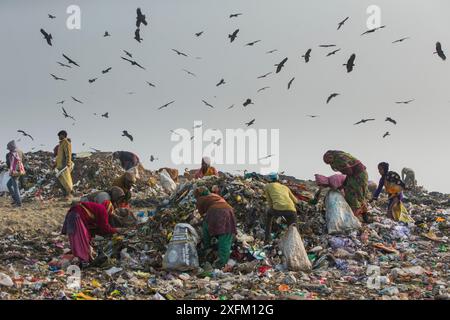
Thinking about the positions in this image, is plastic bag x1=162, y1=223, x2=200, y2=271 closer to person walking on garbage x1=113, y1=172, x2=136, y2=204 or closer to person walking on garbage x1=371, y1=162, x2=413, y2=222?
person walking on garbage x1=113, y1=172, x2=136, y2=204

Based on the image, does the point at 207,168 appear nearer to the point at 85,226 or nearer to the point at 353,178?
the point at 353,178

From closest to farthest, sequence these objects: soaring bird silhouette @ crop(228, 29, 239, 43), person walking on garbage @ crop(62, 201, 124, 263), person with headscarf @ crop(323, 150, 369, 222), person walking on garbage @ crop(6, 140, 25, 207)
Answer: person walking on garbage @ crop(62, 201, 124, 263) → person with headscarf @ crop(323, 150, 369, 222) → soaring bird silhouette @ crop(228, 29, 239, 43) → person walking on garbage @ crop(6, 140, 25, 207)

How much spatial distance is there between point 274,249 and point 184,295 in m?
2.30

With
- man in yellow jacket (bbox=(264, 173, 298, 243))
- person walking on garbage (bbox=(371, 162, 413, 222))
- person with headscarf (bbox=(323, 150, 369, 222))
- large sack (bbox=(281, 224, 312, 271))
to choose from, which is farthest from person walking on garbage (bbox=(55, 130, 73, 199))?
person walking on garbage (bbox=(371, 162, 413, 222))

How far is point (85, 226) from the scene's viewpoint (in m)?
7.41

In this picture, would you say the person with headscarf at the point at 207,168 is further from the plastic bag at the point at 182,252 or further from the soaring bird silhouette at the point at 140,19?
the plastic bag at the point at 182,252

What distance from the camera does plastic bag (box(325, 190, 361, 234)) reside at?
8430mm

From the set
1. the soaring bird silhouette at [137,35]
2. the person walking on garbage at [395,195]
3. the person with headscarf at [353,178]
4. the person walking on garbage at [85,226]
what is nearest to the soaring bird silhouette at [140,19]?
the soaring bird silhouette at [137,35]

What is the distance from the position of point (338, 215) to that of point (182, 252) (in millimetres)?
3019

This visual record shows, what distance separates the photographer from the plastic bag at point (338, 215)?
8.43 meters

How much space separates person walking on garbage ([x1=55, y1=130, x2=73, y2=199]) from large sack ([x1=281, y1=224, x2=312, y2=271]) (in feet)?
21.9

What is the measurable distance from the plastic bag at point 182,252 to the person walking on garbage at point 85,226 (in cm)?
125

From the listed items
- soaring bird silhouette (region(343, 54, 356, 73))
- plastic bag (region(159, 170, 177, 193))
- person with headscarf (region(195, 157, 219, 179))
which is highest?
soaring bird silhouette (region(343, 54, 356, 73))
